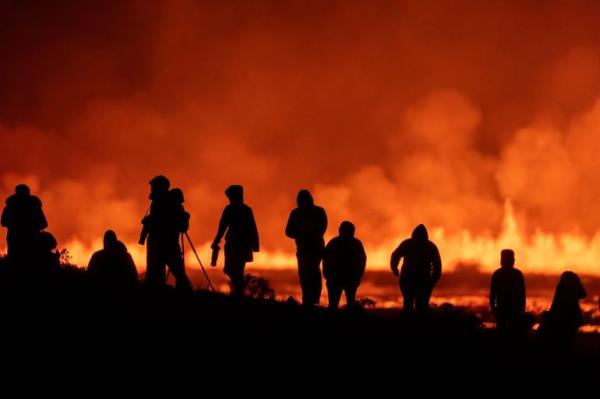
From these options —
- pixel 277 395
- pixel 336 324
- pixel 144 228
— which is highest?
pixel 144 228

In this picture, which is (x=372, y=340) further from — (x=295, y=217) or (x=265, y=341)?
(x=295, y=217)

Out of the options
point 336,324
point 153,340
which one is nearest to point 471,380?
point 336,324

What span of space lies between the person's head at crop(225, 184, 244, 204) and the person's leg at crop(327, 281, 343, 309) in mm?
3124

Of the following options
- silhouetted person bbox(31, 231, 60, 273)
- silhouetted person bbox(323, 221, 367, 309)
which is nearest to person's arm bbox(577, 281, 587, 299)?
silhouetted person bbox(323, 221, 367, 309)

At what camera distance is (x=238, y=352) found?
22.9 m

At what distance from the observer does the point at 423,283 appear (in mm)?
29125

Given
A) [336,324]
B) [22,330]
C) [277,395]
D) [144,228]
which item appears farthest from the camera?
[144,228]

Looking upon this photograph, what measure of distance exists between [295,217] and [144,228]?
3.70 m

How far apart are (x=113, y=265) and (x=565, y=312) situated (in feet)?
35.7

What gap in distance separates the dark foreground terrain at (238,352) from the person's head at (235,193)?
2.41 m

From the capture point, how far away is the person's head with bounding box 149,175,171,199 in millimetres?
28125

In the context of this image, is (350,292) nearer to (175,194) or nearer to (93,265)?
(175,194)

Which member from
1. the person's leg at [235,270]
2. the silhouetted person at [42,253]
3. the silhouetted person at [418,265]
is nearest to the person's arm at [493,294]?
the silhouetted person at [418,265]

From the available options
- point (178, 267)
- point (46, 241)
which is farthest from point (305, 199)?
point (46, 241)
